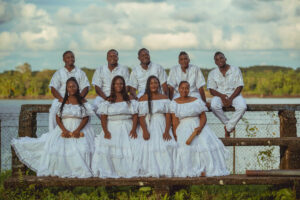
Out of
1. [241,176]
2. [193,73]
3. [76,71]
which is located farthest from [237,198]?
[76,71]

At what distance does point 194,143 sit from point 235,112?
1487 mm

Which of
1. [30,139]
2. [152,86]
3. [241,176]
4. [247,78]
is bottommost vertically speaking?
[241,176]

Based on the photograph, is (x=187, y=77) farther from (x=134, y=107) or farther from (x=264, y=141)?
(x=264, y=141)

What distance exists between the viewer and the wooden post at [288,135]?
665 centimetres

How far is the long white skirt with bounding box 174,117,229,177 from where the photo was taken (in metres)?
5.80

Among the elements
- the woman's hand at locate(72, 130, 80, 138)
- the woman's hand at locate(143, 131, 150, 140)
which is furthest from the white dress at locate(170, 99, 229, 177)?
the woman's hand at locate(72, 130, 80, 138)

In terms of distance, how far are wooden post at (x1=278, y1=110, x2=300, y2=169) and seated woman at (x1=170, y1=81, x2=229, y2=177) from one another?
4.47 feet

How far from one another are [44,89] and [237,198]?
85.2 feet

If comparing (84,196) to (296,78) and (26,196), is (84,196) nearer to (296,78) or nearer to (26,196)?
(26,196)

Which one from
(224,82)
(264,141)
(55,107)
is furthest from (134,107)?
(224,82)

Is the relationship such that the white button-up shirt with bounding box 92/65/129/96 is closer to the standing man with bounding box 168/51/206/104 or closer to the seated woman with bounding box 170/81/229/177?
the standing man with bounding box 168/51/206/104

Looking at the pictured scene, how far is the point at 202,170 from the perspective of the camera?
5805mm

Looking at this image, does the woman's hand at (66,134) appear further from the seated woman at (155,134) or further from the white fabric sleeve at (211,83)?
the white fabric sleeve at (211,83)

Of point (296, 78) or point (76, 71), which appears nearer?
point (76, 71)
